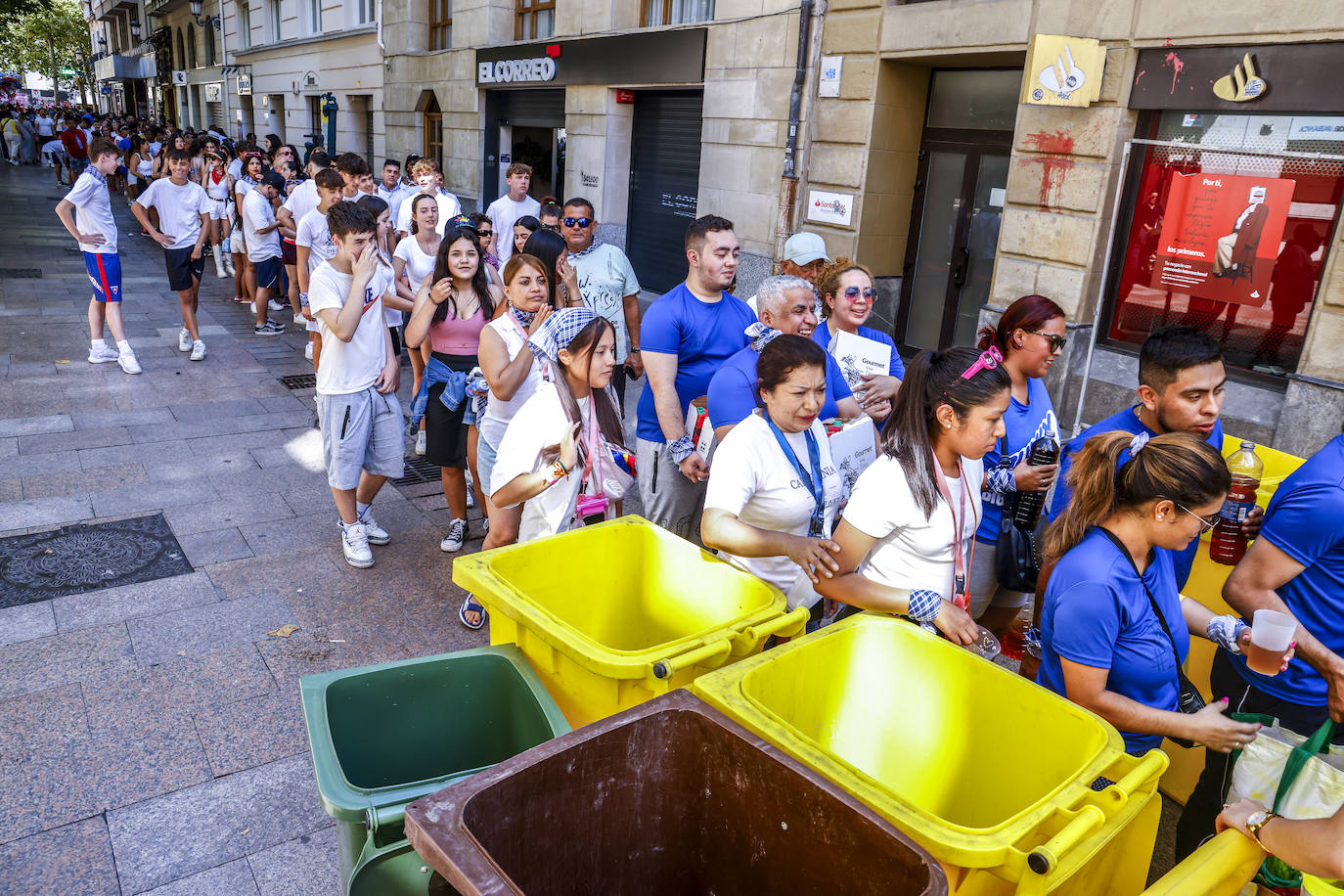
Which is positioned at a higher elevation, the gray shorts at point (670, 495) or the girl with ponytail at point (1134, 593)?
the girl with ponytail at point (1134, 593)

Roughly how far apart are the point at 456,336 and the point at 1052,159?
5474 millimetres

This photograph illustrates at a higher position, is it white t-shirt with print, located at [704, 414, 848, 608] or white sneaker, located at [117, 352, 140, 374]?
white t-shirt with print, located at [704, 414, 848, 608]

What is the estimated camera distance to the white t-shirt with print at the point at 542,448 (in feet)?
11.0

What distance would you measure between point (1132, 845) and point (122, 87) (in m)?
65.2

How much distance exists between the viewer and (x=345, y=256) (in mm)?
4703

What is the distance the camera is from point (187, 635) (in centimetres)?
418

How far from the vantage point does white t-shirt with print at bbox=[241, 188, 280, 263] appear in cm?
1028

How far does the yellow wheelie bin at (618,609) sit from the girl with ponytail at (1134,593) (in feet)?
2.27

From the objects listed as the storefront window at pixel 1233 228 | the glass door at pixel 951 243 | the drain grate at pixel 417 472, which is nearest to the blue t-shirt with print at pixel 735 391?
the drain grate at pixel 417 472

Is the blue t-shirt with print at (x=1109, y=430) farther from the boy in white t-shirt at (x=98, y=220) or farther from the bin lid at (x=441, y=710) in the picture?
the boy in white t-shirt at (x=98, y=220)

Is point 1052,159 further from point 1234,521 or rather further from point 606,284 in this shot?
point 1234,521

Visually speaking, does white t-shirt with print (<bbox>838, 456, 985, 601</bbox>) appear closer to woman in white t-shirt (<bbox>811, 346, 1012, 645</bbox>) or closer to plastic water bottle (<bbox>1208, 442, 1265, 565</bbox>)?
woman in white t-shirt (<bbox>811, 346, 1012, 645</bbox>)

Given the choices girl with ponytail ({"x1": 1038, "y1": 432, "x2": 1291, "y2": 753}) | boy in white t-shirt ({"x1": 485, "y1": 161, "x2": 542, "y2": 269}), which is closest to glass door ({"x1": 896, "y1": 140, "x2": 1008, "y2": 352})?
boy in white t-shirt ({"x1": 485, "y1": 161, "x2": 542, "y2": 269})

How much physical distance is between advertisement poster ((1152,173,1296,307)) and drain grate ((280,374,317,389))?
745cm
